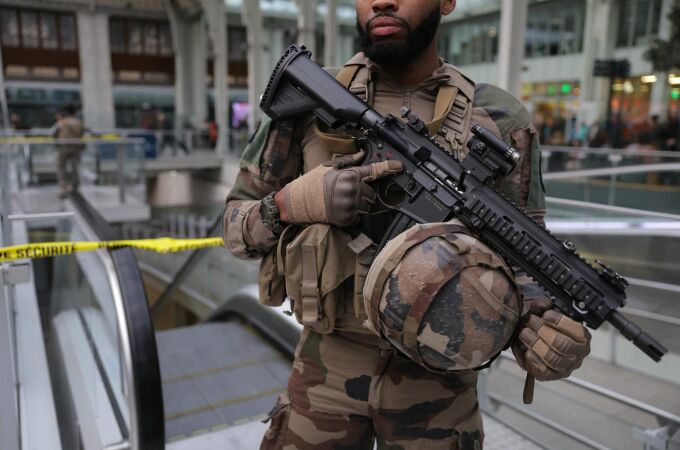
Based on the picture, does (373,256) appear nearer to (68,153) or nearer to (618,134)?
Answer: (68,153)

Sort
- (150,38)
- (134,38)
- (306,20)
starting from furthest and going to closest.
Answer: (150,38) < (134,38) < (306,20)

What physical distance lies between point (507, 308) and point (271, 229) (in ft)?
2.04

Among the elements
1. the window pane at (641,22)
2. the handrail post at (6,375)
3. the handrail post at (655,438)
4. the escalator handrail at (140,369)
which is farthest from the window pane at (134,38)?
the handrail post at (655,438)

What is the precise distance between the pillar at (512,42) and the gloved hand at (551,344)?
692 cm

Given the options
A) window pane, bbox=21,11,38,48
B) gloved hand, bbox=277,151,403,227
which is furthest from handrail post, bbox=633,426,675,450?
window pane, bbox=21,11,38,48

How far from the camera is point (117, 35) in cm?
2352

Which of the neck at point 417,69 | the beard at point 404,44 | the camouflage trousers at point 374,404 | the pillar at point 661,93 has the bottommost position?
the camouflage trousers at point 374,404

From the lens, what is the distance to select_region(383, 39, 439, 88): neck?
4.99 ft

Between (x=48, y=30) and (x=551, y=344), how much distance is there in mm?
25883

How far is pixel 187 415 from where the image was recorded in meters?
3.02

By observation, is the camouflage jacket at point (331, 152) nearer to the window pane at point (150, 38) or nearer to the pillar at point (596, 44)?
the pillar at point (596, 44)

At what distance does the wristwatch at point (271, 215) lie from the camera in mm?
1448

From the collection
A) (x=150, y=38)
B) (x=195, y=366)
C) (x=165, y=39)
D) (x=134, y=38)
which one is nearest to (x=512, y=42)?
(x=195, y=366)

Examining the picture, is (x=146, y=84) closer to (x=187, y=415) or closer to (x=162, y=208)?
(x=162, y=208)
